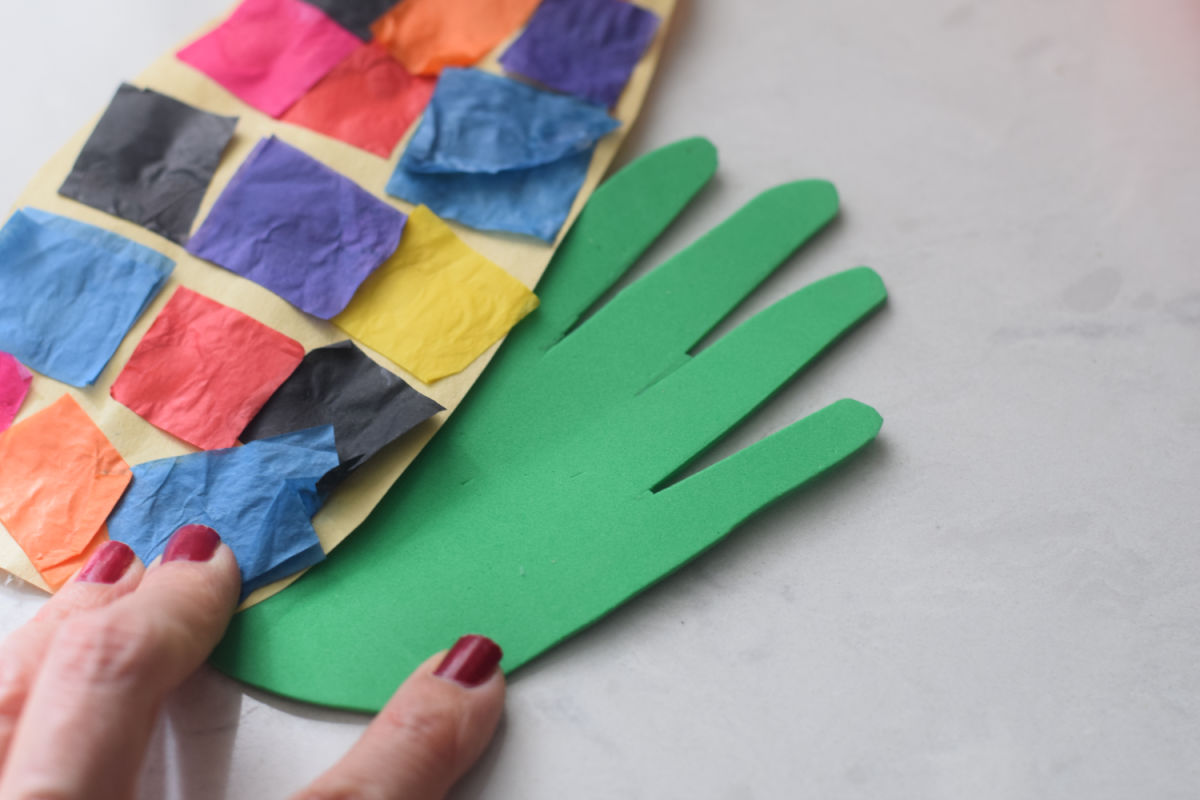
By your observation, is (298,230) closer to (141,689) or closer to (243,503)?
(243,503)

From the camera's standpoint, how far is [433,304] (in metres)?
0.69

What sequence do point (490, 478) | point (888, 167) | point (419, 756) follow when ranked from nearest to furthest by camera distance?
point (419, 756) → point (490, 478) → point (888, 167)

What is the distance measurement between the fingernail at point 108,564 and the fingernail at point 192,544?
0.08 feet

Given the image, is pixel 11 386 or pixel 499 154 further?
pixel 499 154

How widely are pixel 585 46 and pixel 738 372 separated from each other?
0.33 m

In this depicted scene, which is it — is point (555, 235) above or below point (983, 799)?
above

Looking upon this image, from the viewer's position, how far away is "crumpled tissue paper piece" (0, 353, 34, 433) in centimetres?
63

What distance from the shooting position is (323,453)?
625 mm

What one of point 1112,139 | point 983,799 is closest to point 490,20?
point 1112,139

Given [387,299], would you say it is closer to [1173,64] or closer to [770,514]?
[770,514]

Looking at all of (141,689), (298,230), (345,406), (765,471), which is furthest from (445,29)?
(141,689)

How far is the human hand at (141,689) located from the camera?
494mm

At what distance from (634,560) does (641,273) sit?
0.25m

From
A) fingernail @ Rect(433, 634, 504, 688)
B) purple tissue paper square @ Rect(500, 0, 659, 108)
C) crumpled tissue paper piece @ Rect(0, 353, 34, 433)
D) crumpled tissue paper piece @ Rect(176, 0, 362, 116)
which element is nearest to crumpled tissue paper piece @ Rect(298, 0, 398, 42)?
crumpled tissue paper piece @ Rect(176, 0, 362, 116)
